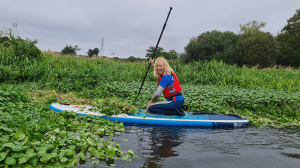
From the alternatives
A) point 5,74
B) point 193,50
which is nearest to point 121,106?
point 5,74

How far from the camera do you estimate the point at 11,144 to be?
2.15m

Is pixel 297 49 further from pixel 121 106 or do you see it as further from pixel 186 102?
pixel 121 106

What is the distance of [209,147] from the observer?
3.30 meters

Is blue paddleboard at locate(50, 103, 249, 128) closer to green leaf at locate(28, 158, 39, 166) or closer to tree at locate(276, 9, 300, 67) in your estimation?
green leaf at locate(28, 158, 39, 166)

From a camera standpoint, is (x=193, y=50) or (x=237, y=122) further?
(x=193, y=50)

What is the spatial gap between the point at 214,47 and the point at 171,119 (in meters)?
29.4

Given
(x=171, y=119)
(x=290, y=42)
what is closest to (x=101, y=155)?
(x=171, y=119)

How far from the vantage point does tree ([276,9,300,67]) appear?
30000 millimetres

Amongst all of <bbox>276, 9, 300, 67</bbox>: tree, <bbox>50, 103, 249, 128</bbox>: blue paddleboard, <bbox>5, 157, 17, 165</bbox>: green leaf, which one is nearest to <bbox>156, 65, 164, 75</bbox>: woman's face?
<bbox>50, 103, 249, 128</bbox>: blue paddleboard

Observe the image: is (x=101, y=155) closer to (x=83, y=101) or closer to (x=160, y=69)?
(x=160, y=69)

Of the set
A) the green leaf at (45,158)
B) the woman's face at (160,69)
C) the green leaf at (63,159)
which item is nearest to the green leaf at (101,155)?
the green leaf at (63,159)

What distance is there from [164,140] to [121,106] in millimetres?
1602

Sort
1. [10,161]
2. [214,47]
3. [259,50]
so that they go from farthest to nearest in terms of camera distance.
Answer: [214,47] < [259,50] < [10,161]

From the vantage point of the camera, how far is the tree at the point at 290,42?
3000 centimetres
